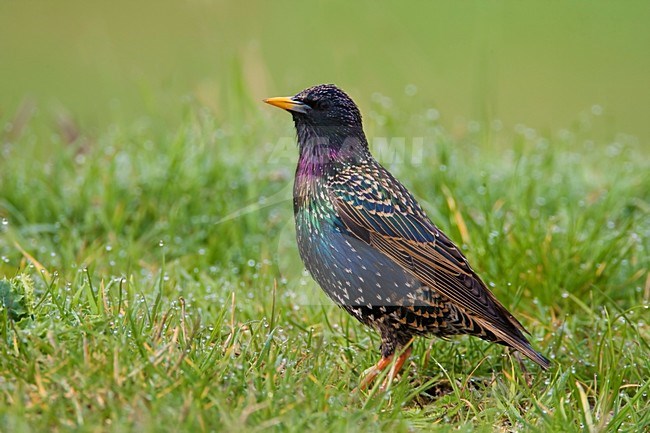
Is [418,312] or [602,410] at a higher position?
[418,312]

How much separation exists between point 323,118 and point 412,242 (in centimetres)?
69

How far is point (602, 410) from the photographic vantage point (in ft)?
12.2

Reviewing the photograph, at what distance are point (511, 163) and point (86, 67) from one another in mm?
6229

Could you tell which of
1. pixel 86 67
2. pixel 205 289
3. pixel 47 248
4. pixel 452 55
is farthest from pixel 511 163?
pixel 86 67

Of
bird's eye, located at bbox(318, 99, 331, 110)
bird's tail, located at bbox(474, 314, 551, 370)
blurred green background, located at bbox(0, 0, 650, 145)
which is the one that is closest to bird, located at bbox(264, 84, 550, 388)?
bird's tail, located at bbox(474, 314, 551, 370)

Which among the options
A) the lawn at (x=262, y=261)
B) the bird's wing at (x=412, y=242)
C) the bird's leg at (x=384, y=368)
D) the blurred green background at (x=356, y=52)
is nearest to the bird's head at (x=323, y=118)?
the bird's wing at (x=412, y=242)

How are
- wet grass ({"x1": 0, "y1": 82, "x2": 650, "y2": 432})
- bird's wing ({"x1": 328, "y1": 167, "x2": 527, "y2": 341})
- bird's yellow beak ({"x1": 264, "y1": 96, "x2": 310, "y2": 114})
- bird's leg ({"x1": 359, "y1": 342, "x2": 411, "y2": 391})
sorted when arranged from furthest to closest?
bird's yellow beak ({"x1": 264, "y1": 96, "x2": 310, "y2": 114}) → bird's wing ({"x1": 328, "y1": 167, "x2": 527, "y2": 341}) → bird's leg ({"x1": 359, "y1": 342, "x2": 411, "y2": 391}) → wet grass ({"x1": 0, "y1": 82, "x2": 650, "y2": 432})

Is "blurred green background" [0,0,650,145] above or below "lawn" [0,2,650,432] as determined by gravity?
above

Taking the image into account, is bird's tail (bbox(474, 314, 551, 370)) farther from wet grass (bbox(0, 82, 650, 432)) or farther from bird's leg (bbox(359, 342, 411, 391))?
bird's leg (bbox(359, 342, 411, 391))

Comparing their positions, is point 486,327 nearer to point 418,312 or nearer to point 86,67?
point 418,312

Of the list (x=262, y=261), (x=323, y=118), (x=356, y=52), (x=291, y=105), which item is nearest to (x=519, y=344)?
(x=323, y=118)

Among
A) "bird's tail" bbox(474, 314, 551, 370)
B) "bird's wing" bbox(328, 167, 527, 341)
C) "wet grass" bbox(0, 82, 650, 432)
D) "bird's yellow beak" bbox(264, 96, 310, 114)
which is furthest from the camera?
"bird's yellow beak" bbox(264, 96, 310, 114)

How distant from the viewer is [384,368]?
155 inches

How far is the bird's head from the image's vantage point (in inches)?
170
